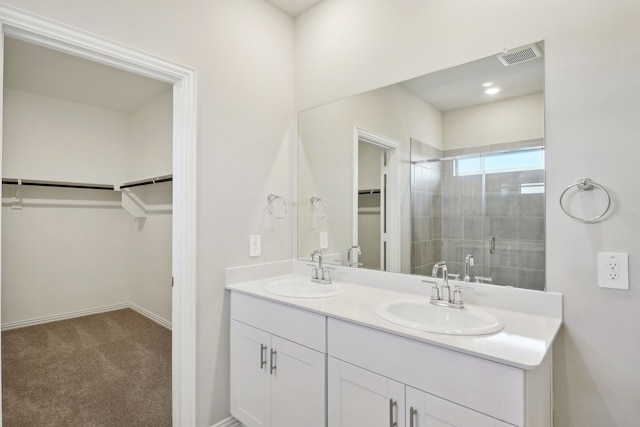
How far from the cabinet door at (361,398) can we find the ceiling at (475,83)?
1359 millimetres

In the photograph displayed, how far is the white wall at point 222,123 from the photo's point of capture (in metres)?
1.75

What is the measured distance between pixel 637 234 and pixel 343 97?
1.62 m

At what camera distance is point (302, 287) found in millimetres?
2096

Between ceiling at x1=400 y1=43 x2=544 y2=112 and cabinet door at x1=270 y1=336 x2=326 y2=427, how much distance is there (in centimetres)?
143

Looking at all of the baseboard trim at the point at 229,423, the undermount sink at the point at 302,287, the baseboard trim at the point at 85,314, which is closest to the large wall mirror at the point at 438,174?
the undermount sink at the point at 302,287

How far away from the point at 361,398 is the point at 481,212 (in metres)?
1.01

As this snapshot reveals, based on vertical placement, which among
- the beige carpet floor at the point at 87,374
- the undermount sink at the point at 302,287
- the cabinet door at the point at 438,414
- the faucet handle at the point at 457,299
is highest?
the faucet handle at the point at 457,299

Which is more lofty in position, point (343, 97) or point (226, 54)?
point (226, 54)

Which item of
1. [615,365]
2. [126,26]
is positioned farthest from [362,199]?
[126,26]

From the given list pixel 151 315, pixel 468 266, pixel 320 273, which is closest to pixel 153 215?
pixel 151 315

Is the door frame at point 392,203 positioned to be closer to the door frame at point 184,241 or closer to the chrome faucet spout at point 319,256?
the chrome faucet spout at point 319,256

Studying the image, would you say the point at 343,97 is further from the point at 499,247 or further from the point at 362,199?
the point at 499,247

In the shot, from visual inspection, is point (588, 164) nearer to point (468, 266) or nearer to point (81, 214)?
point (468, 266)

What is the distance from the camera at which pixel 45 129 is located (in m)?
3.74
